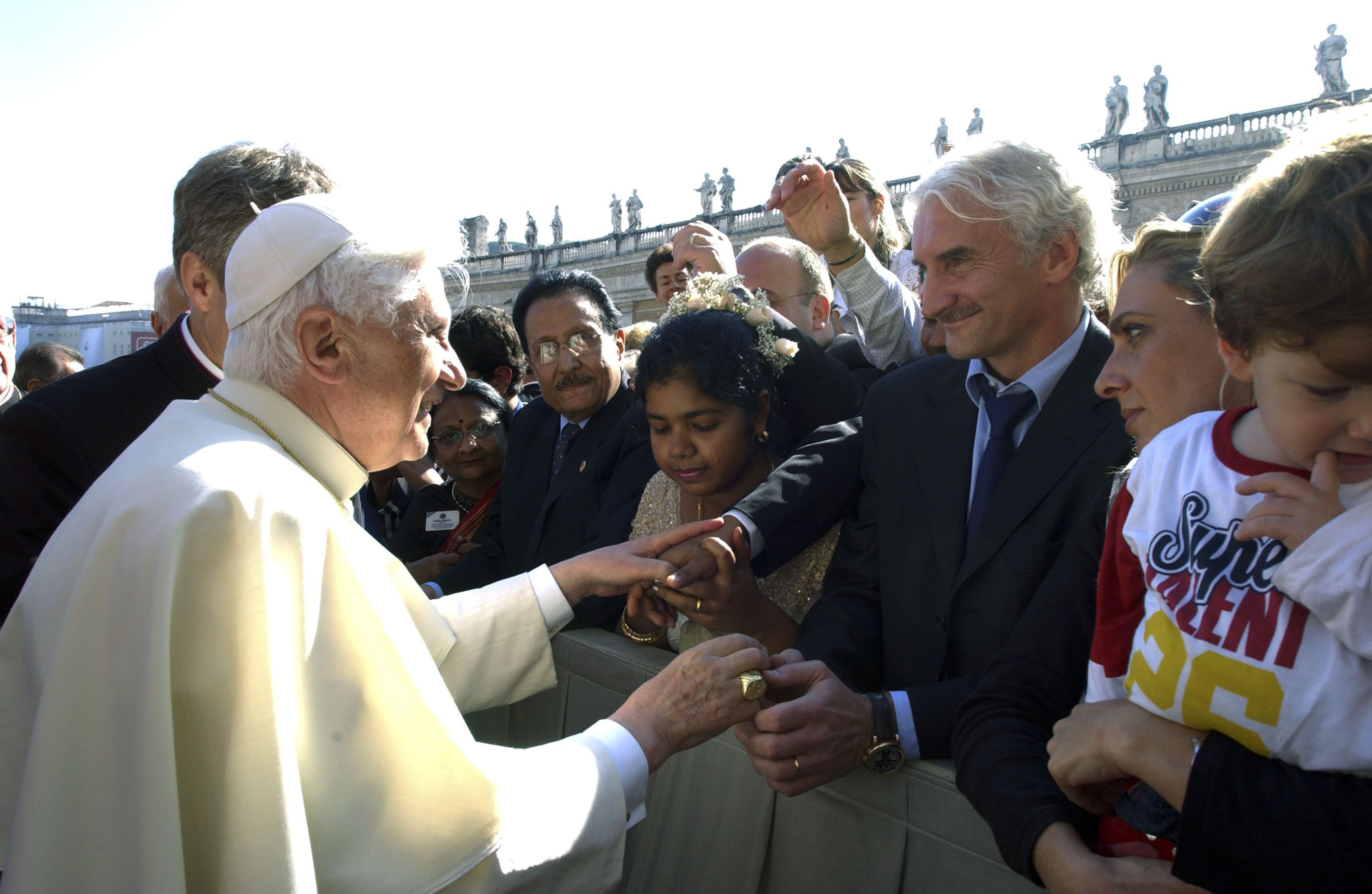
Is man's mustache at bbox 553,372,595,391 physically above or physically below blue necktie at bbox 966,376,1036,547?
above

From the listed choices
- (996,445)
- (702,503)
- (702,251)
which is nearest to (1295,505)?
(996,445)

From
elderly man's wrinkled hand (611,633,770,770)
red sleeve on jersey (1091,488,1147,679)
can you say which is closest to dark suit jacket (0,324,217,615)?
elderly man's wrinkled hand (611,633,770,770)

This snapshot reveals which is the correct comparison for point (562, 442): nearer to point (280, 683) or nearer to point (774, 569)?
point (774, 569)

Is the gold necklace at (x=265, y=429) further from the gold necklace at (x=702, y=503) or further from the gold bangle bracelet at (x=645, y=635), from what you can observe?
the gold necklace at (x=702, y=503)

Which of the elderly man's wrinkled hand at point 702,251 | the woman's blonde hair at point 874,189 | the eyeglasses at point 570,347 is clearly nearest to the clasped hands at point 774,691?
the eyeglasses at point 570,347

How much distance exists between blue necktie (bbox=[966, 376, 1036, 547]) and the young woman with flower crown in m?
0.63

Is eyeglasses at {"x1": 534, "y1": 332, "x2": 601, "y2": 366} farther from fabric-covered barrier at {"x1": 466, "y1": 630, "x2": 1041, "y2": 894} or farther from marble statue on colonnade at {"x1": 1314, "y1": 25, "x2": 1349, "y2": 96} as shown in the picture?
marble statue on colonnade at {"x1": 1314, "y1": 25, "x2": 1349, "y2": 96}

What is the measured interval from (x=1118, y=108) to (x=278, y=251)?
24692mm

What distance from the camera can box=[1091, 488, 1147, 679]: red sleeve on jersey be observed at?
169 centimetres

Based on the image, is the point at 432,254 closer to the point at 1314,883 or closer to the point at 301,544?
the point at 301,544

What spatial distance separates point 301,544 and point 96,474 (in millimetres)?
1622

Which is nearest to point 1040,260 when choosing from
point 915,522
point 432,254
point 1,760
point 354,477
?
point 915,522

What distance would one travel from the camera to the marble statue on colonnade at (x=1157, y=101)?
21.6m

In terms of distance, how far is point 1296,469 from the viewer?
1.47 m
